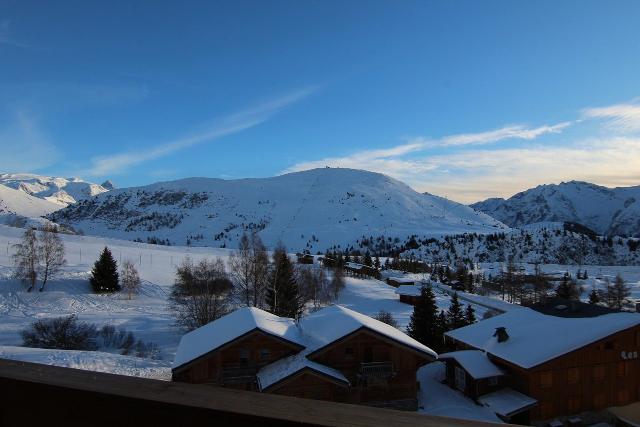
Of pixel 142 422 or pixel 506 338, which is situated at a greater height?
pixel 142 422

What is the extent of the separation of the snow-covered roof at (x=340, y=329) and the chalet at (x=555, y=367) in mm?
3212

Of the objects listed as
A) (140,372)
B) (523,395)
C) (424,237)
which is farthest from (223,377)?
(424,237)

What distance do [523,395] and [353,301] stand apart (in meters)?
40.4

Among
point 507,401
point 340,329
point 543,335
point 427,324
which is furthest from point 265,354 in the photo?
point 427,324

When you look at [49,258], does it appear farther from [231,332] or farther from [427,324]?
[427,324]

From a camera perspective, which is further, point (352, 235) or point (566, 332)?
point (352, 235)

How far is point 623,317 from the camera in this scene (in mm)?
24031

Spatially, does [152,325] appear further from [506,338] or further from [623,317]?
[623,317]

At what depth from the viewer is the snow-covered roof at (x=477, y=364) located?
22766mm

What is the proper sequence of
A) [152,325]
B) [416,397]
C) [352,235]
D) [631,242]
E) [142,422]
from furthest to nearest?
[352,235] → [631,242] → [152,325] → [416,397] → [142,422]

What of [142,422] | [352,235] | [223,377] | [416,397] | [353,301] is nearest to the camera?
[142,422]

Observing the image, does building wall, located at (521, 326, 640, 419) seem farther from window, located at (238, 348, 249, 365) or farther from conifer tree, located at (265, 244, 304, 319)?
conifer tree, located at (265, 244, 304, 319)

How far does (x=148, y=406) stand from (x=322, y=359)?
2134cm

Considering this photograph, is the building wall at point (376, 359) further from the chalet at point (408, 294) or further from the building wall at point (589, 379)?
the chalet at point (408, 294)
